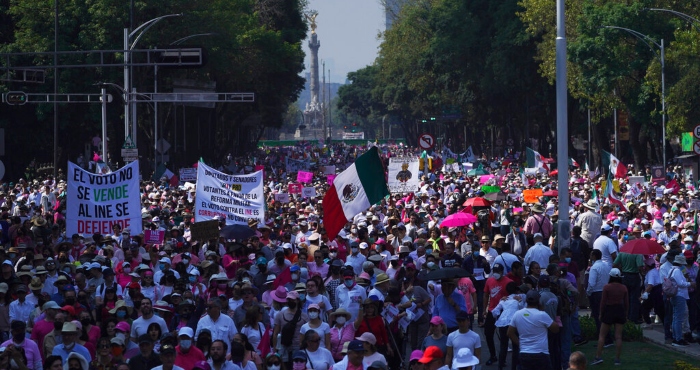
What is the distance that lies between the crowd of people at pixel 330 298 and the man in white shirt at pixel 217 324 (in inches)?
0.5

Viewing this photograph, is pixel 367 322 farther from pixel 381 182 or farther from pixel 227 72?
pixel 227 72

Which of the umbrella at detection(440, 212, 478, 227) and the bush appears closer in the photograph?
the bush

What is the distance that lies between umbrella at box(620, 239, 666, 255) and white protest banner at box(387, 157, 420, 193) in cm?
1330

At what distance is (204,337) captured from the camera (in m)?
11.8

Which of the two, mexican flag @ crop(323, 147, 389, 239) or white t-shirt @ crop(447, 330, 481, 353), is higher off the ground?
mexican flag @ crop(323, 147, 389, 239)

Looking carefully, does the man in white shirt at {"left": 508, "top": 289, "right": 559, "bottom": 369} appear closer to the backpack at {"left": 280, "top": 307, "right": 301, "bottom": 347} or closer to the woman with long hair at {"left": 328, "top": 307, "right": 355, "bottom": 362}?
the woman with long hair at {"left": 328, "top": 307, "right": 355, "bottom": 362}

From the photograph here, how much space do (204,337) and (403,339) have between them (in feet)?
11.1

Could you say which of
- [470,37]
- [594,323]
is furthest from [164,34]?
[594,323]

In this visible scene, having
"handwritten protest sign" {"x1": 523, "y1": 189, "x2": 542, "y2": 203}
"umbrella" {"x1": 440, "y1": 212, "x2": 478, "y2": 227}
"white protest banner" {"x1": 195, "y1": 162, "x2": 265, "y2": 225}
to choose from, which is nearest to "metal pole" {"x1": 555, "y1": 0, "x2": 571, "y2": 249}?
"umbrella" {"x1": 440, "y1": 212, "x2": 478, "y2": 227}

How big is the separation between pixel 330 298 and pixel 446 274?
1.39m

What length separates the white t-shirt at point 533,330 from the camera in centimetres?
1249

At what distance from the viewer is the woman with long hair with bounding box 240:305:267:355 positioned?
12.7m

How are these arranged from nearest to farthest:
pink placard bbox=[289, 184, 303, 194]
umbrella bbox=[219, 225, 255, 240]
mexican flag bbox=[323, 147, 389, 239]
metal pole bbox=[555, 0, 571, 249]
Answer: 1. mexican flag bbox=[323, 147, 389, 239]
2. metal pole bbox=[555, 0, 571, 249]
3. umbrella bbox=[219, 225, 255, 240]
4. pink placard bbox=[289, 184, 303, 194]

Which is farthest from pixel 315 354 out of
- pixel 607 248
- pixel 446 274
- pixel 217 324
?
pixel 607 248
